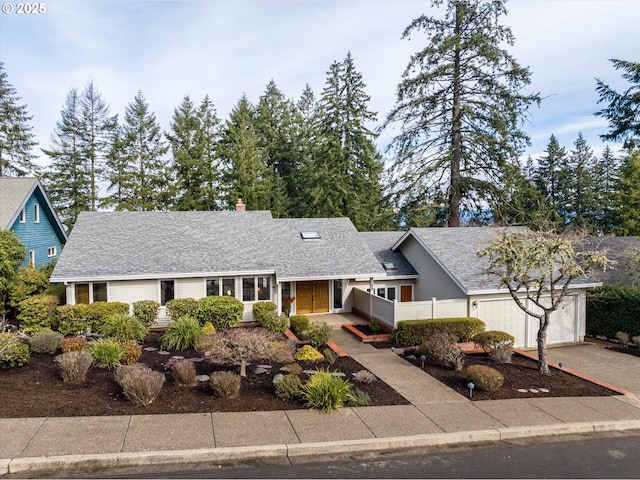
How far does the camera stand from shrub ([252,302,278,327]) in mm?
16656

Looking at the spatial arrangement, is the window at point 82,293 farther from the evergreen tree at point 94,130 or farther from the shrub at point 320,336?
the evergreen tree at point 94,130

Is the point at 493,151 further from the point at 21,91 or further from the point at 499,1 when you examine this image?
the point at 21,91

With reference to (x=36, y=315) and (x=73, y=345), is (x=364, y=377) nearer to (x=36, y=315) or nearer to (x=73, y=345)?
(x=73, y=345)

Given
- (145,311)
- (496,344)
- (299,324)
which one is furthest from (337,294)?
(145,311)

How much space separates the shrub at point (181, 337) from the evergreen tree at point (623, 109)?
2472cm

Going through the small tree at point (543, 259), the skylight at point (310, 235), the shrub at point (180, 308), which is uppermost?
the skylight at point (310, 235)

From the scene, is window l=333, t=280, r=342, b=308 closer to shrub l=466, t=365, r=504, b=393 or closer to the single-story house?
the single-story house

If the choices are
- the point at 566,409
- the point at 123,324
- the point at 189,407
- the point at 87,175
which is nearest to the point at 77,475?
the point at 189,407

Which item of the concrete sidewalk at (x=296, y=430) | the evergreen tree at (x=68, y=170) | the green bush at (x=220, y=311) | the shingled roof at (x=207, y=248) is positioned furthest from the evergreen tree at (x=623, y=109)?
the evergreen tree at (x=68, y=170)

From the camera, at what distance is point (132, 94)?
3700 cm

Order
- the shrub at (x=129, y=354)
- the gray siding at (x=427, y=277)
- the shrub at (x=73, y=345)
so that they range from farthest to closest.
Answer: the gray siding at (x=427, y=277) → the shrub at (x=73, y=345) → the shrub at (x=129, y=354)

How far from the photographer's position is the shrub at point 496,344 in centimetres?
→ 1299

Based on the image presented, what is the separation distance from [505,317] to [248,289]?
10.2m

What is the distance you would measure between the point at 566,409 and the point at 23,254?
19.5 meters
